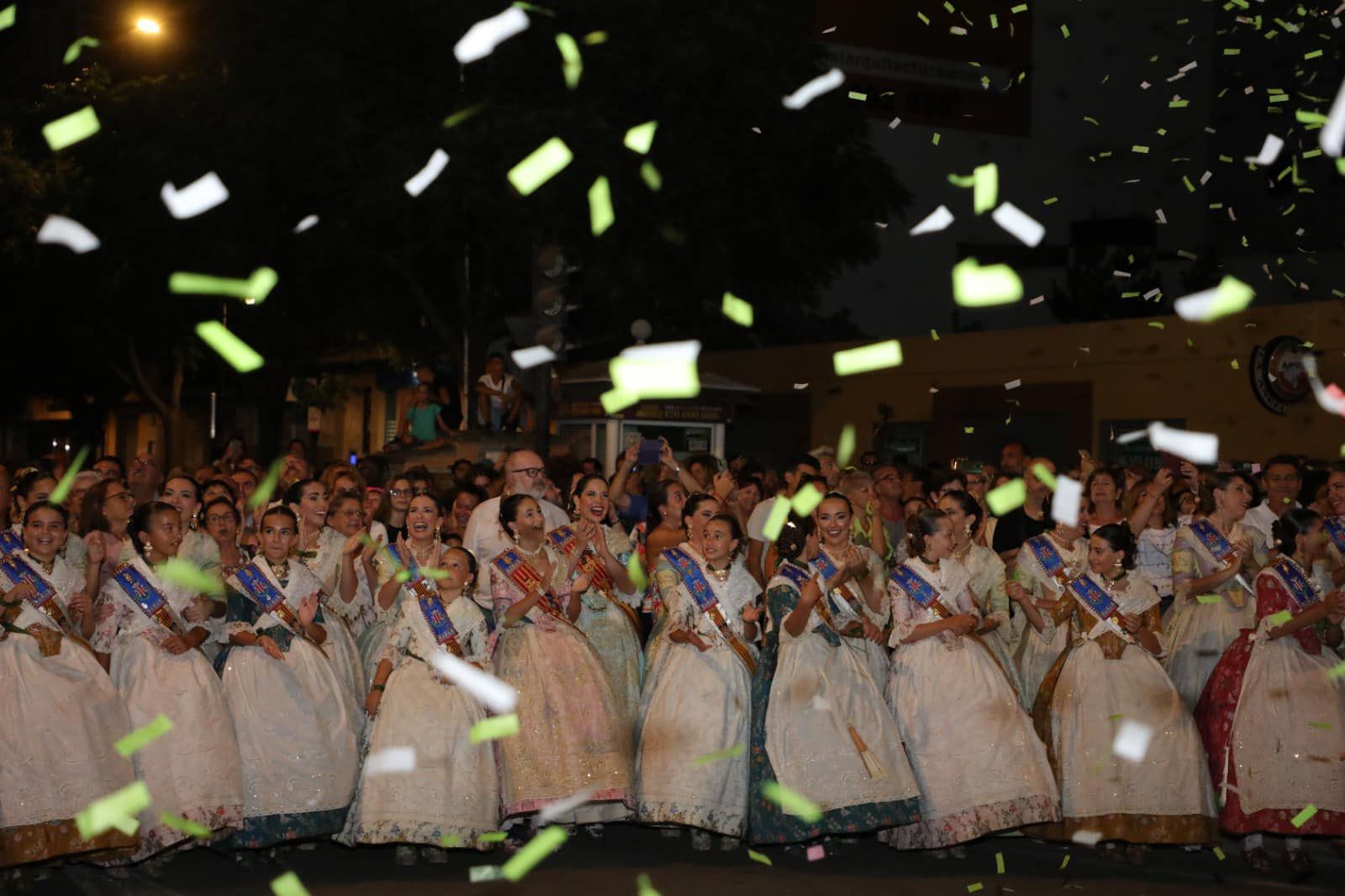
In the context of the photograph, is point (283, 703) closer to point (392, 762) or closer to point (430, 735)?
point (392, 762)

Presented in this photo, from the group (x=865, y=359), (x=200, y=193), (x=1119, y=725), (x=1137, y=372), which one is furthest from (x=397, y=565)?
(x=865, y=359)

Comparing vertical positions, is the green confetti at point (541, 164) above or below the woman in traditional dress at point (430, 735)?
above

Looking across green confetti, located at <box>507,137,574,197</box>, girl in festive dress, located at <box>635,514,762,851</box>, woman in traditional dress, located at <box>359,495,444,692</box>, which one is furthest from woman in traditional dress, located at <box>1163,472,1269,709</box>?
green confetti, located at <box>507,137,574,197</box>

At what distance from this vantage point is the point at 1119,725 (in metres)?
7.91

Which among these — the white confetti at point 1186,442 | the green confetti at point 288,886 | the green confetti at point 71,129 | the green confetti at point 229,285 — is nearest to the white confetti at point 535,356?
the green confetti at point 288,886

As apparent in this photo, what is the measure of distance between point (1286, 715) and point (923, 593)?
5.46ft

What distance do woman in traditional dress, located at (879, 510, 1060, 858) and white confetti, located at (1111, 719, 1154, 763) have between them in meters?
0.32

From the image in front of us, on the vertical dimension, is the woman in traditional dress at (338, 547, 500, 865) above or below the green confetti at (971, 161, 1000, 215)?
below

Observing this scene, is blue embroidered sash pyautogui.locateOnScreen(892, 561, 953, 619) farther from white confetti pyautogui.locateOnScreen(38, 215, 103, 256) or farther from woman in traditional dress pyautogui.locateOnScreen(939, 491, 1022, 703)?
white confetti pyautogui.locateOnScreen(38, 215, 103, 256)

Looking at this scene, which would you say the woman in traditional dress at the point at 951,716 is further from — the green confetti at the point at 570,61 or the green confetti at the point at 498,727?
the green confetti at the point at 570,61

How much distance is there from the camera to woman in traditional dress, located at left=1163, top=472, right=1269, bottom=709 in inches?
339

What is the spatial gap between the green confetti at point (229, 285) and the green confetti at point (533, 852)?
14.7m

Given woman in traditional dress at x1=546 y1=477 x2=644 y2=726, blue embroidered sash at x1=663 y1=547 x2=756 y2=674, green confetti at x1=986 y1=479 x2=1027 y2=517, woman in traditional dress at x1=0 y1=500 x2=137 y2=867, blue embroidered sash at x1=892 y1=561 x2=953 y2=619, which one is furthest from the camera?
green confetti at x1=986 y1=479 x2=1027 y2=517

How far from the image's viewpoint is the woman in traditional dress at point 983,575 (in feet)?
27.3
